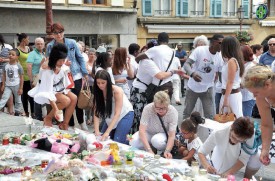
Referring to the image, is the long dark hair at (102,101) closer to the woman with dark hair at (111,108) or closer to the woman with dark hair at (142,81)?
the woman with dark hair at (111,108)

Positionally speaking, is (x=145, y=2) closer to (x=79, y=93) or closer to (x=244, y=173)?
(x=79, y=93)

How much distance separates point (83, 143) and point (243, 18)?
19.7 meters

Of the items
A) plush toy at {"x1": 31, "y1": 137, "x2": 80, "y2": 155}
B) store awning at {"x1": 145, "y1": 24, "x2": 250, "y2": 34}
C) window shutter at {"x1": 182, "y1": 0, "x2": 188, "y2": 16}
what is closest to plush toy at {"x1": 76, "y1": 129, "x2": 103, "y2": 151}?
plush toy at {"x1": 31, "y1": 137, "x2": 80, "y2": 155}

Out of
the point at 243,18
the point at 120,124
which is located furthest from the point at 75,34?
the point at 120,124

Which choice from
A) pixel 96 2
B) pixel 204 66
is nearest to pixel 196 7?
pixel 96 2

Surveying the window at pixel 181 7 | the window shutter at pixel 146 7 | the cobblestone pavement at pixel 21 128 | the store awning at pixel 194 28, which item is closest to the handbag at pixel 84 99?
the cobblestone pavement at pixel 21 128

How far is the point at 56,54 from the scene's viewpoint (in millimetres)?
5504

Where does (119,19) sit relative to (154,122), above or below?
above

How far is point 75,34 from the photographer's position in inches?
701

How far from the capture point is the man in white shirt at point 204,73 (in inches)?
231

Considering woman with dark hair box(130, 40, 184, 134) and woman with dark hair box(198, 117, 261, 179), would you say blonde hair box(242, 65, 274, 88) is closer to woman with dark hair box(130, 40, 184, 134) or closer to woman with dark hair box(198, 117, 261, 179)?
woman with dark hair box(198, 117, 261, 179)

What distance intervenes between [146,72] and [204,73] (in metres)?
0.86

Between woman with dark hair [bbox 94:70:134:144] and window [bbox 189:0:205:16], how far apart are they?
54.8ft

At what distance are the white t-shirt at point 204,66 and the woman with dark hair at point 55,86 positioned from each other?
173 cm
